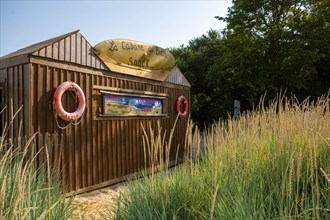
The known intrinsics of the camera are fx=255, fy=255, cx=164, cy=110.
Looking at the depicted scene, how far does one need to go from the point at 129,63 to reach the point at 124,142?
174 centimetres

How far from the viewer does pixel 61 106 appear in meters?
4.04

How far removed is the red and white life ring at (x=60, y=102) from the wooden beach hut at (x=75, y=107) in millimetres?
94

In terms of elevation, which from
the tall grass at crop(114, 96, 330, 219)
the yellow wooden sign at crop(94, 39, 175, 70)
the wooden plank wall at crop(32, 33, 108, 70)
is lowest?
the tall grass at crop(114, 96, 330, 219)

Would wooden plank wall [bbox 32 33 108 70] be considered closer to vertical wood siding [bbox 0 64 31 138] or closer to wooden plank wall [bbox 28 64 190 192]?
wooden plank wall [bbox 28 64 190 192]

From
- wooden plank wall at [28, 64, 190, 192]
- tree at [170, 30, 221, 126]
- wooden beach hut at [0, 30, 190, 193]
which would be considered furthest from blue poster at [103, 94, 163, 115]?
tree at [170, 30, 221, 126]

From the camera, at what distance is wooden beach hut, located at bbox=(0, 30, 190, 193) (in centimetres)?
382

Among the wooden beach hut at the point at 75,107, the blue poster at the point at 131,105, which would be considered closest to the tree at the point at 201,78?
the blue poster at the point at 131,105

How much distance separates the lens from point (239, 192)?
1823mm

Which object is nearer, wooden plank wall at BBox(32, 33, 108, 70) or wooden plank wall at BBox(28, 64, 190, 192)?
wooden plank wall at BBox(28, 64, 190, 192)

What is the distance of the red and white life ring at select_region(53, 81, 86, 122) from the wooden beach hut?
9 cm

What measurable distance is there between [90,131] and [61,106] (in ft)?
2.68

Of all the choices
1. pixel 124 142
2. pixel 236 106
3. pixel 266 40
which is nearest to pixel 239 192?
pixel 124 142

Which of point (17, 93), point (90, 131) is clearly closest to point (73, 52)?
point (17, 93)

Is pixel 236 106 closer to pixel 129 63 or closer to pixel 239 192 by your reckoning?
pixel 129 63
